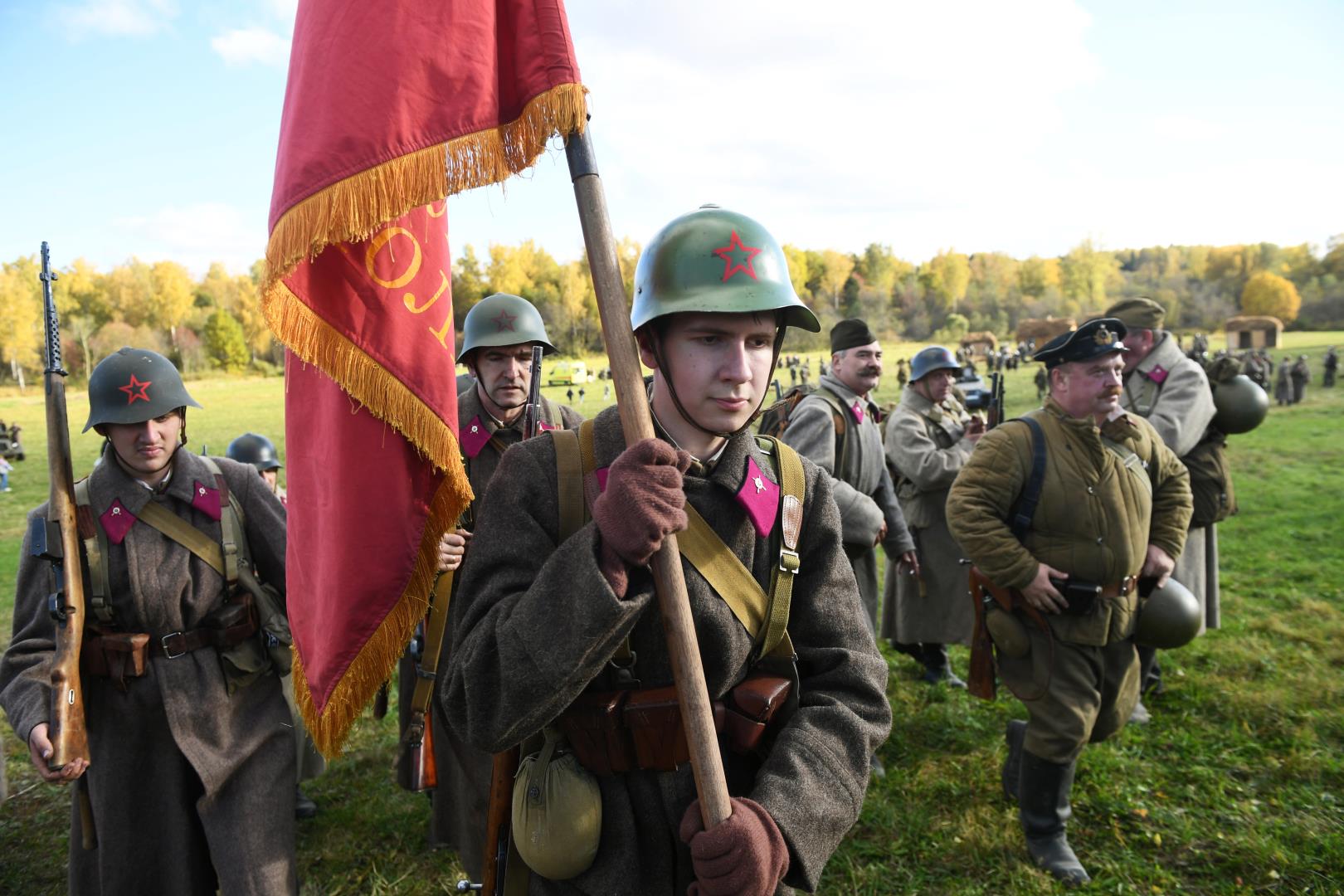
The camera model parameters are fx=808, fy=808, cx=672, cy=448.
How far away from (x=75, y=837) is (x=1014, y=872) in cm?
443

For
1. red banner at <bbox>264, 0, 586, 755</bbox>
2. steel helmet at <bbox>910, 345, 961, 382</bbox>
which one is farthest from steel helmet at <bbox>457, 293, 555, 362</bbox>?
steel helmet at <bbox>910, 345, 961, 382</bbox>

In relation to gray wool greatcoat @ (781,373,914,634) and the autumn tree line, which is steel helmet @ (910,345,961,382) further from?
the autumn tree line

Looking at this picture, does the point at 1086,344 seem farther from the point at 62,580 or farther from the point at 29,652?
the point at 29,652

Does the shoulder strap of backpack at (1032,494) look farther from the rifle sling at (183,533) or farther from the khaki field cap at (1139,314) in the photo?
the rifle sling at (183,533)

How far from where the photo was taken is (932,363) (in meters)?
6.59

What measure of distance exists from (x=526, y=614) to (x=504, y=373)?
3.10 metres

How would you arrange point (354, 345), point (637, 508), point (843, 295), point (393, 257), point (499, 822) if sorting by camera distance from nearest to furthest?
point (637, 508) → point (499, 822) → point (354, 345) → point (393, 257) → point (843, 295)

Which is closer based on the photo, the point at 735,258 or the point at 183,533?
the point at 735,258

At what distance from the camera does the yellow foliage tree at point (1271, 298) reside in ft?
242

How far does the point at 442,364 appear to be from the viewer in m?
2.67

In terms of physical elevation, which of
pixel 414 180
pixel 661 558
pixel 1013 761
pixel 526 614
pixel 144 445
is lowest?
pixel 1013 761

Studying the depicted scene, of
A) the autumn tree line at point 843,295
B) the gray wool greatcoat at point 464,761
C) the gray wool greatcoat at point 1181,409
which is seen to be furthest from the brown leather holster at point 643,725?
the autumn tree line at point 843,295

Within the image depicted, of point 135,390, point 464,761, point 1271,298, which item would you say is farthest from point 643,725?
point 1271,298

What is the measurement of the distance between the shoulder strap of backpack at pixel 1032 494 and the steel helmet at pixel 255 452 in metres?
5.49
